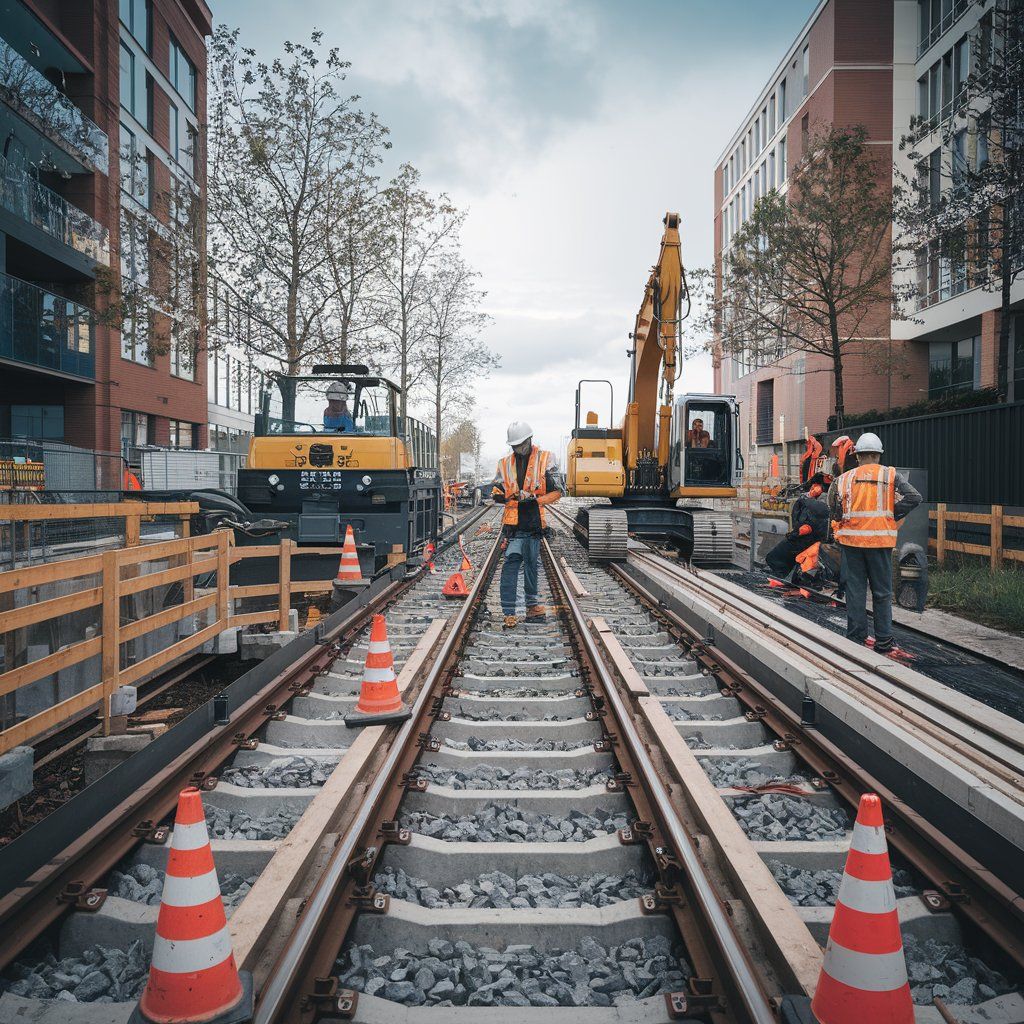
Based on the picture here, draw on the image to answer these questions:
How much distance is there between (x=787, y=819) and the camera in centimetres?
369

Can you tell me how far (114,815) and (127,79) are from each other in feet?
91.7

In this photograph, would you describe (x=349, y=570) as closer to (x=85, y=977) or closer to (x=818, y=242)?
(x=85, y=977)

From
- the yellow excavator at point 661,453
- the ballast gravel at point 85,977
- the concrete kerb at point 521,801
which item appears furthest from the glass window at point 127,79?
the ballast gravel at point 85,977

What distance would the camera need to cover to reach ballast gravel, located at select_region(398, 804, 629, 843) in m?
3.50

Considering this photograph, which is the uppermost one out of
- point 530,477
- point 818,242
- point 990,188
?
point 990,188

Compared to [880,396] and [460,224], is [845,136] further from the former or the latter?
[880,396]

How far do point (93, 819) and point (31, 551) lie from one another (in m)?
4.15

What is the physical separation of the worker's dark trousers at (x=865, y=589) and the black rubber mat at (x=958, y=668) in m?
0.36

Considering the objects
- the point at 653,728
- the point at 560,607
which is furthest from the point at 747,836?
the point at 560,607

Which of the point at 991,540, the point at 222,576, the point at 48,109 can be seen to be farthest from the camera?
the point at 48,109

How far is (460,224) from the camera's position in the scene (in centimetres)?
2588

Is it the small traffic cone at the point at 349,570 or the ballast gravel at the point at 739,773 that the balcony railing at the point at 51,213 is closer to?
the small traffic cone at the point at 349,570

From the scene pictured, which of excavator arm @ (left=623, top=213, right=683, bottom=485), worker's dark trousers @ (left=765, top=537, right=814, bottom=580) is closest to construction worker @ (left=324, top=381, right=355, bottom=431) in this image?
excavator arm @ (left=623, top=213, right=683, bottom=485)

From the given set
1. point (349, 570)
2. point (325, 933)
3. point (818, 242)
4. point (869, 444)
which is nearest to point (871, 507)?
point (869, 444)
